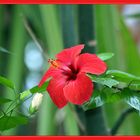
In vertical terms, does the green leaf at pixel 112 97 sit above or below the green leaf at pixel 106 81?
below

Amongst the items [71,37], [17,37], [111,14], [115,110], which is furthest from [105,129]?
[17,37]

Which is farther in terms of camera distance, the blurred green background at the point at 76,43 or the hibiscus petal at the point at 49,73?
the blurred green background at the point at 76,43

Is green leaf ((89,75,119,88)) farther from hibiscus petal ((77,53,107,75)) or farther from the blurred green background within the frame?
the blurred green background

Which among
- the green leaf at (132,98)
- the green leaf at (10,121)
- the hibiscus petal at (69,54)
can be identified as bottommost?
the green leaf at (10,121)

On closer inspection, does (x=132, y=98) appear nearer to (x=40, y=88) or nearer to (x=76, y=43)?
(x=40, y=88)

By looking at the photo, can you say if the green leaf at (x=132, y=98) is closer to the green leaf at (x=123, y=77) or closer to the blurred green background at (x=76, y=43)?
the green leaf at (x=123, y=77)

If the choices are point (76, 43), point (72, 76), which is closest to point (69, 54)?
point (72, 76)

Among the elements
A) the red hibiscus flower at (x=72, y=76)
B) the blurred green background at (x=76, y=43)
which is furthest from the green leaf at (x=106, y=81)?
the blurred green background at (x=76, y=43)

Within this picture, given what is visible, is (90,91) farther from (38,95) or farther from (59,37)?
(59,37)
